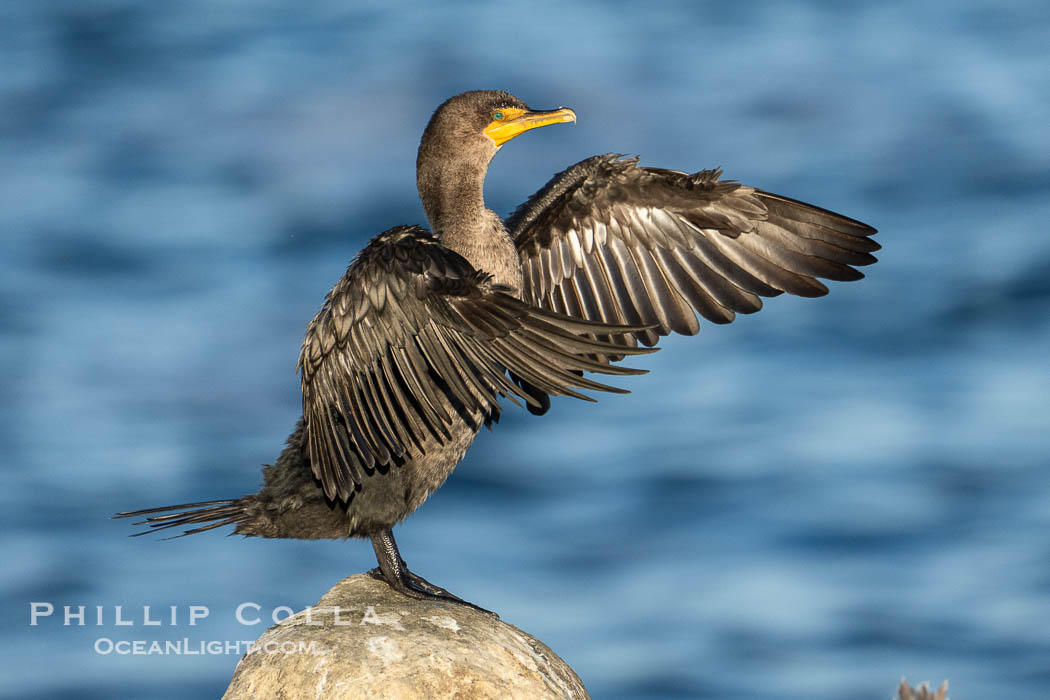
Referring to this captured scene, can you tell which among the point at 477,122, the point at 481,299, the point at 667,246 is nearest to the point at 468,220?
the point at 477,122

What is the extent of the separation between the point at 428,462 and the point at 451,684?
4.36 ft

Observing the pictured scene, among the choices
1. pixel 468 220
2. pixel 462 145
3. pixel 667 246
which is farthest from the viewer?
pixel 667 246

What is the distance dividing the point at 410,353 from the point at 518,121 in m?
1.95

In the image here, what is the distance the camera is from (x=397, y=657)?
6.55 metres

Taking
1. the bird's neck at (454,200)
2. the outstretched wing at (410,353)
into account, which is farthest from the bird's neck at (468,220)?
the outstretched wing at (410,353)

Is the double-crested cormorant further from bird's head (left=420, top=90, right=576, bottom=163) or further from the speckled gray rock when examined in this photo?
the speckled gray rock

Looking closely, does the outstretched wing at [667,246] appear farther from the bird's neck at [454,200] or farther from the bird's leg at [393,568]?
the bird's leg at [393,568]

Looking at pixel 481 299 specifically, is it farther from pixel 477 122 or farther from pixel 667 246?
pixel 667 246

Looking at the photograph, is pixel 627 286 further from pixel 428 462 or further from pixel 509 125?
pixel 428 462

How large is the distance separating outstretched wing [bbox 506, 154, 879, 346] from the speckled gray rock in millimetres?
2371

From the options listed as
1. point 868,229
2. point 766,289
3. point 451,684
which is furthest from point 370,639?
point 868,229

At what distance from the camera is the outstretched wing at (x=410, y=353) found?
19.9 ft

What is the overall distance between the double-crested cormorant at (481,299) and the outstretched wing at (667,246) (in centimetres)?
1

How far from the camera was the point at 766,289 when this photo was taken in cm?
863
